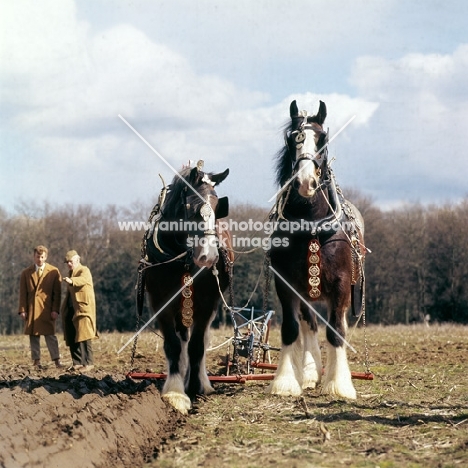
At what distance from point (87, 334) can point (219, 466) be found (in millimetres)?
6447

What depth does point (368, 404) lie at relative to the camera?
7.52 m

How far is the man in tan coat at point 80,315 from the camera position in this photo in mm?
11086

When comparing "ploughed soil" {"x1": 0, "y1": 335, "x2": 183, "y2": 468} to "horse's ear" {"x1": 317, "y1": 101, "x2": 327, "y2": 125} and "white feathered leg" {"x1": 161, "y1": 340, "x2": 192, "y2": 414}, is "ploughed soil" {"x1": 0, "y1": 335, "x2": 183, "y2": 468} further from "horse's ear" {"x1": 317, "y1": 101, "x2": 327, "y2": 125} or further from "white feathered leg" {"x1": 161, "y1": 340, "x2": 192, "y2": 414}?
"horse's ear" {"x1": 317, "y1": 101, "x2": 327, "y2": 125}

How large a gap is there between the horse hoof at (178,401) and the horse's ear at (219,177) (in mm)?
2046

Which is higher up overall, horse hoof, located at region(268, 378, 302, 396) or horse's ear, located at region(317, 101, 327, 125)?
horse's ear, located at region(317, 101, 327, 125)

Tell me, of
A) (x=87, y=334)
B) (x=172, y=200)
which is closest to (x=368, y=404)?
(x=172, y=200)

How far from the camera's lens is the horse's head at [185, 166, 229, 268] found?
6.88 metres

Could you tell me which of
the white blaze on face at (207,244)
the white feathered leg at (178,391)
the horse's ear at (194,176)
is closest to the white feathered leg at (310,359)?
the white feathered leg at (178,391)

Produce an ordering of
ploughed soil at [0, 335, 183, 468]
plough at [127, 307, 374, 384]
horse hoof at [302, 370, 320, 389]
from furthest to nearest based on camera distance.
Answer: horse hoof at [302, 370, 320, 389] < plough at [127, 307, 374, 384] < ploughed soil at [0, 335, 183, 468]

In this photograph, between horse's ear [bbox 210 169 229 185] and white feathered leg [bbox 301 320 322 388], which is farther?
white feathered leg [bbox 301 320 322 388]

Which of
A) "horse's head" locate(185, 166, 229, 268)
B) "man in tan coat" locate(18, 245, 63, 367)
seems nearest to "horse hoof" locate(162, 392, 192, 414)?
"horse's head" locate(185, 166, 229, 268)

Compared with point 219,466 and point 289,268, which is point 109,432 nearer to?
point 219,466

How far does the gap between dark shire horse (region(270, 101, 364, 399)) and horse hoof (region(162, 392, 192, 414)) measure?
1.17 meters

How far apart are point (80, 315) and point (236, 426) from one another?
5.22m
